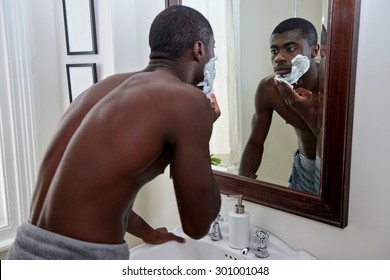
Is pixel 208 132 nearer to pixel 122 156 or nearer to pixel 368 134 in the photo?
pixel 122 156

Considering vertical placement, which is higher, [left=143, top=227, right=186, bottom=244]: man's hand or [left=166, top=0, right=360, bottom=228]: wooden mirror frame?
[left=166, top=0, right=360, bottom=228]: wooden mirror frame

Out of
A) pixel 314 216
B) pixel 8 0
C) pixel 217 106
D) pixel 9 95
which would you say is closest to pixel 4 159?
pixel 9 95

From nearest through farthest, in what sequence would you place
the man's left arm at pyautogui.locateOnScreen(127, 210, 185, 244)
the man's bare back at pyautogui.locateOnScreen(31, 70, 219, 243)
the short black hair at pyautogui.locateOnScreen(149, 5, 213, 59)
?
the man's bare back at pyautogui.locateOnScreen(31, 70, 219, 243) → the short black hair at pyautogui.locateOnScreen(149, 5, 213, 59) → the man's left arm at pyautogui.locateOnScreen(127, 210, 185, 244)

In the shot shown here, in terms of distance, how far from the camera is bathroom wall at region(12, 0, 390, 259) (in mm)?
862

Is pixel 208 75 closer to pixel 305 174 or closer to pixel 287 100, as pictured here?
pixel 287 100

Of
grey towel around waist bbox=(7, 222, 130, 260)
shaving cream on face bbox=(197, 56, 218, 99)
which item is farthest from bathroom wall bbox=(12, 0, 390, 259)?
grey towel around waist bbox=(7, 222, 130, 260)

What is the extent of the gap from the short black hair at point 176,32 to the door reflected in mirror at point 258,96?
11.5 inches

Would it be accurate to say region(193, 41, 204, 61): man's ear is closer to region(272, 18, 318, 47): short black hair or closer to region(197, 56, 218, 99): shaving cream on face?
region(197, 56, 218, 99): shaving cream on face

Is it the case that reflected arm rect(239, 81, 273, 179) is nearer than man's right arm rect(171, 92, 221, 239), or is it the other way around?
man's right arm rect(171, 92, 221, 239)

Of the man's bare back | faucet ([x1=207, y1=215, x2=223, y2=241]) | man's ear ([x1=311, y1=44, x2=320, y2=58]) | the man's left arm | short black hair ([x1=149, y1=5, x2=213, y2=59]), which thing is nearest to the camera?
the man's bare back

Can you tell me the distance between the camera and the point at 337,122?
0.92 meters

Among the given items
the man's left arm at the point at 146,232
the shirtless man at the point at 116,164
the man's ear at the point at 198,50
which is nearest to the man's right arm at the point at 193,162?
the shirtless man at the point at 116,164

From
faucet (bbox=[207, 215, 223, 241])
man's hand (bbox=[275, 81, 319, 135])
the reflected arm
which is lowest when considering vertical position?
faucet (bbox=[207, 215, 223, 241])

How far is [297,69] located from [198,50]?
1.05ft
